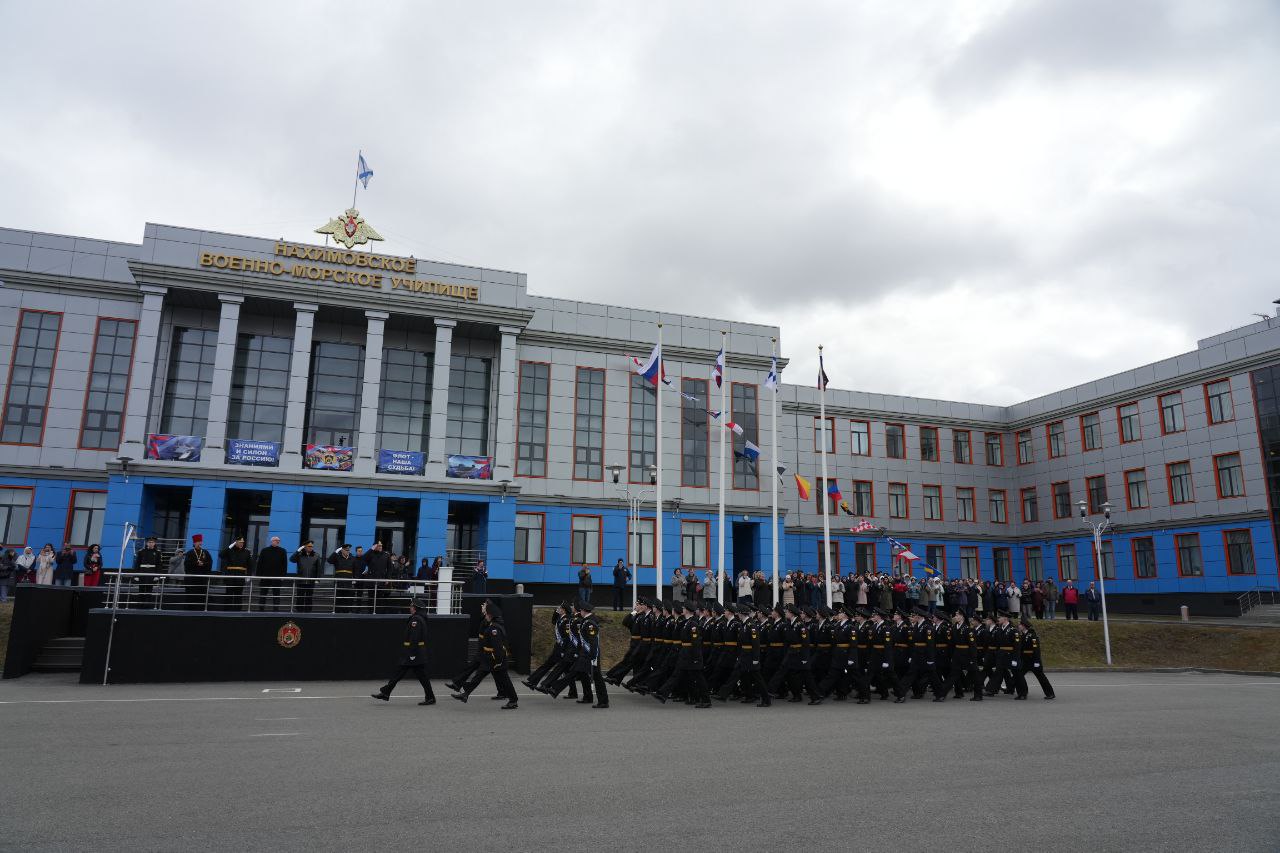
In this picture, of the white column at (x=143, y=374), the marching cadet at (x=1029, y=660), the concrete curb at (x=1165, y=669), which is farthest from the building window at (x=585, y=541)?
the marching cadet at (x=1029, y=660)

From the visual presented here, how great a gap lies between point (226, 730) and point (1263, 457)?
133 feet

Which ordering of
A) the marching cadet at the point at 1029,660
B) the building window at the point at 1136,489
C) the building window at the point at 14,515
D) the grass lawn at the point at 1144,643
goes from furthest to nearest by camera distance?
the building window at the point at 1136,489
the building window at the point at 14,515
the grass lawn at the point at 1144,643
the marching cadet at the point at 1029,660

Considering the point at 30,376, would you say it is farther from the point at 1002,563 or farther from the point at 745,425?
the point at 1002,563

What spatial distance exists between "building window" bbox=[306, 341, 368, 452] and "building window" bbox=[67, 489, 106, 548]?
7.79 m

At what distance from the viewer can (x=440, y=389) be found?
117ft

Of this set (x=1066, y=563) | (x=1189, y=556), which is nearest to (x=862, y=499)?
(x=1066, y=563)

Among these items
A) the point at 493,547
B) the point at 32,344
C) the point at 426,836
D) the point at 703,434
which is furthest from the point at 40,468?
the point at 426,836

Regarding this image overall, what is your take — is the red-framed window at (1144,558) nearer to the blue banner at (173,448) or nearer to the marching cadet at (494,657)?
the marching cadet at (494,657)

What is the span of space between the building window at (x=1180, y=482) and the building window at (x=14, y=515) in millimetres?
47683

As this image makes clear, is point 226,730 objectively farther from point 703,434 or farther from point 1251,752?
point 703,434

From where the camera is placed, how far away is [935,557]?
49.3 m

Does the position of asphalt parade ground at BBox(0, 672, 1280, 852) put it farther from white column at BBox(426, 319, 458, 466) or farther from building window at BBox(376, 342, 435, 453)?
building window at BBox(376, 342, 435, 453)

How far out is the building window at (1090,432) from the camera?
45500 millimetres

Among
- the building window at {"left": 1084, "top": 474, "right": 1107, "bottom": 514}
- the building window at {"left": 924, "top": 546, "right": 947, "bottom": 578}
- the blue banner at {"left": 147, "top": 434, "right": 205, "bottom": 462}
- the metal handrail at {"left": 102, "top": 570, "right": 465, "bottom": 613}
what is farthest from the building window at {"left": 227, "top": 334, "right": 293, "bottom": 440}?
the building window at {"left": 1084, "top": 474, "right": 1107, "bottom": 514}
